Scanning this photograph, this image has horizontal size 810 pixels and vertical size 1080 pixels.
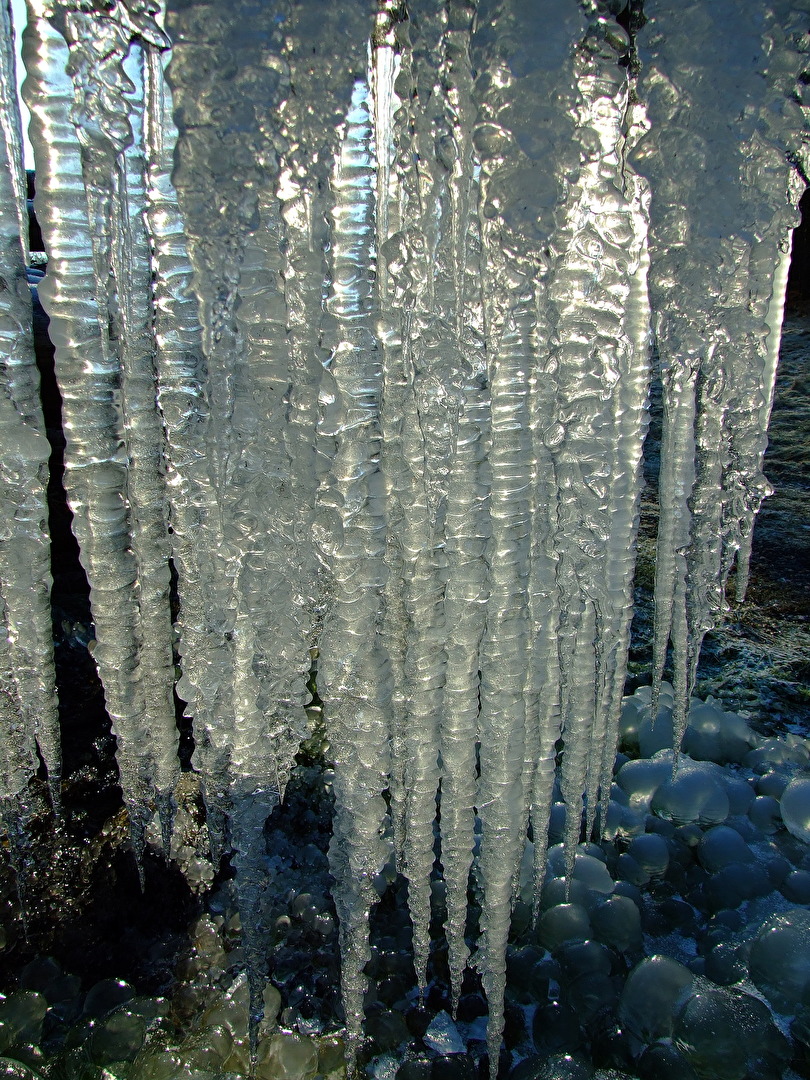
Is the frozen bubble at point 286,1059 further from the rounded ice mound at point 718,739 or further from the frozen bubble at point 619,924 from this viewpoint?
the rounded ice mound at point 718,739

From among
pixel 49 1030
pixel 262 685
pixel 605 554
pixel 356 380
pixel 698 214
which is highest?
pixel 698 214

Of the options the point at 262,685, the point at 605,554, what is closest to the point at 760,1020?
the point at 605,554

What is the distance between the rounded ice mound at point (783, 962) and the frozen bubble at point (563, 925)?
0.41m

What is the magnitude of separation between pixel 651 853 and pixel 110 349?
1987 millimetres

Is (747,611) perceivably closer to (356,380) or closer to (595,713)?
(595,713)

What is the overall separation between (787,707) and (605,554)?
5.87 ft

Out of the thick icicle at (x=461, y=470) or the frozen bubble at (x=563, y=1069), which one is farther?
the frozen bubble at (x=563, y=1069)

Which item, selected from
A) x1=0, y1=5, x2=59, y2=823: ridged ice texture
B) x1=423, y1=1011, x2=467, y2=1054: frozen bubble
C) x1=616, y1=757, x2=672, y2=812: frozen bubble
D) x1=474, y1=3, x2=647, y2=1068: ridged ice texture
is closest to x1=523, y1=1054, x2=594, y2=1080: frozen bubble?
x1=474, y1=3, x2=647, y2=1068: ridged ice texture

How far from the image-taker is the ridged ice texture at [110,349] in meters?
0.96

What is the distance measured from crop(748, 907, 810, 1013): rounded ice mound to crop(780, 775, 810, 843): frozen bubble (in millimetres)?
394

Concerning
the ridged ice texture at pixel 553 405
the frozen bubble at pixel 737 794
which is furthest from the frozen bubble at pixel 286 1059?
the frozen bubble at pixel 737 794

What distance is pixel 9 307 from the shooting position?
3.54 ft

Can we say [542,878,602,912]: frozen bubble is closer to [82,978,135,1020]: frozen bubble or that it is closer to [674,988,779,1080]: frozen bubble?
[674,988,779,1080]: frozen bubble

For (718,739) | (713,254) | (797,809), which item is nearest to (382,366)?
(713,254)
